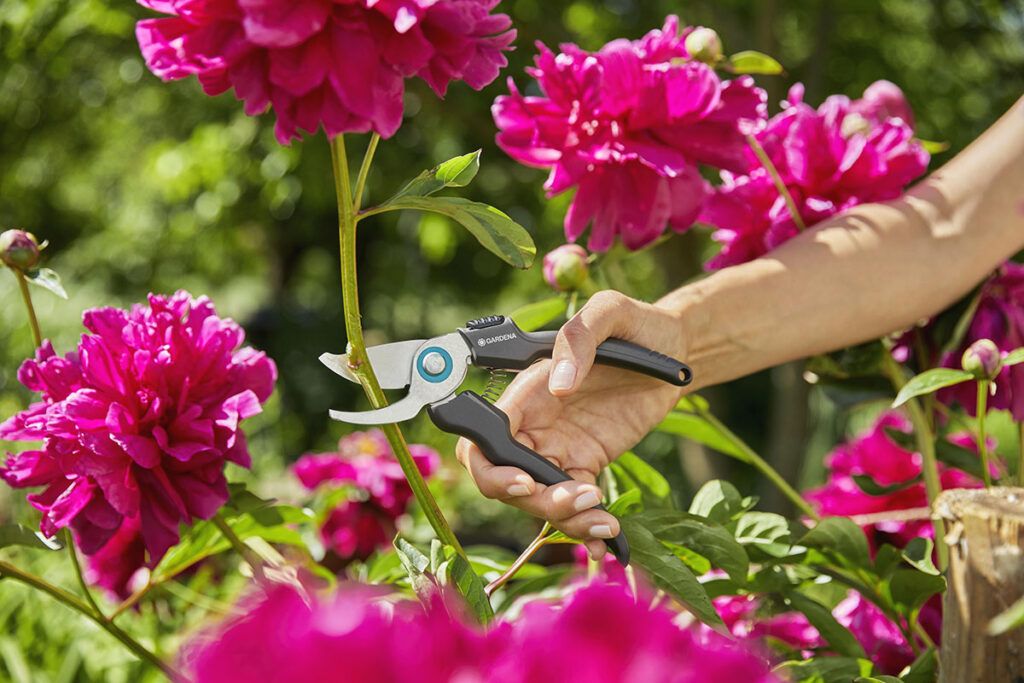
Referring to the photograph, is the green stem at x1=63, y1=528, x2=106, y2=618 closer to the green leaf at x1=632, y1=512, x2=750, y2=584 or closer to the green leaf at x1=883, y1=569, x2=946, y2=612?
the green leaf at x1=632, y1=512, x2=750, y2=584

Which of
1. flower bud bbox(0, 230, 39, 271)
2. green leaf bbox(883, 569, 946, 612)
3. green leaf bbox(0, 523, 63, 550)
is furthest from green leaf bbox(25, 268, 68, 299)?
green leaf bbox(883, 569, 946, 612)

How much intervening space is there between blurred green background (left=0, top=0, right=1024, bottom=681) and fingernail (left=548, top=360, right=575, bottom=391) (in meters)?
0.31

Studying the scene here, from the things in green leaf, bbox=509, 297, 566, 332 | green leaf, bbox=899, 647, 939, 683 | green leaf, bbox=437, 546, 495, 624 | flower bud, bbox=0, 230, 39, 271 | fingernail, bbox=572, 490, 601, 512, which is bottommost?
green leaf, bbox=899, 647, 939, 683

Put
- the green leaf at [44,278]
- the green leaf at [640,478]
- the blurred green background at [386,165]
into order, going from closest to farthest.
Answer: the green leaf at [44,278]
the green leaf at [640,478]
the blurred green background at [386,165]

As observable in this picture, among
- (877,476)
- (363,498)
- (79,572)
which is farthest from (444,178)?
(363,498)

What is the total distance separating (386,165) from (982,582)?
8.13 ft

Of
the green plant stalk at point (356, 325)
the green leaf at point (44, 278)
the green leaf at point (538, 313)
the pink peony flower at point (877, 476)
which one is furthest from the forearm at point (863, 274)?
the green leaf at point (44, 278)

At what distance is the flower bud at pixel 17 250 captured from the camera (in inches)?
25.3

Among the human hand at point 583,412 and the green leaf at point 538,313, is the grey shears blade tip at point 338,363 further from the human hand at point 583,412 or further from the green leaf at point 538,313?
the green leaf at point 538,313

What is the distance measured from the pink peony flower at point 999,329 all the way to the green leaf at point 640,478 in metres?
0.28

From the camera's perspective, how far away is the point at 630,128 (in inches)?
29.0

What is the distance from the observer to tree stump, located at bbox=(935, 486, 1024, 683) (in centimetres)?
45

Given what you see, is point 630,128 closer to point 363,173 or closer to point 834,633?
point 363,173

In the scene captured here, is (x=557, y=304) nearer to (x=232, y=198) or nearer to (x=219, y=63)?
(x=219, y=63)
